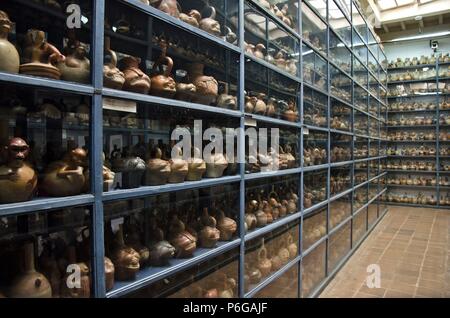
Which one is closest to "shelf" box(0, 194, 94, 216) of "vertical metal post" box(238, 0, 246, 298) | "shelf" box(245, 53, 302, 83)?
"vertical metal post" box(238, 0, 246, 298)

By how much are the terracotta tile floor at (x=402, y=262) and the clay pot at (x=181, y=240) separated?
1826mm

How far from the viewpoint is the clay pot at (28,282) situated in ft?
3.22

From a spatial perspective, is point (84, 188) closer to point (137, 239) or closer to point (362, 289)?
point (137, 239)

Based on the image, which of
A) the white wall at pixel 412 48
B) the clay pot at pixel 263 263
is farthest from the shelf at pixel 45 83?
the white wall at pixel 412 48

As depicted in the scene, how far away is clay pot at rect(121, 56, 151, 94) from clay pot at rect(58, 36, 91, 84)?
200 mm

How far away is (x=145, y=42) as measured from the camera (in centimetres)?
157

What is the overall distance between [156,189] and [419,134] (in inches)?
288

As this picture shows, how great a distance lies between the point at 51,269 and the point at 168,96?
0.85 meters

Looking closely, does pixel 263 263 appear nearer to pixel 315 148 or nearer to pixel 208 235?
pixel 208 235

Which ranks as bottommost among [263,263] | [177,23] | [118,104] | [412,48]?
[263,263]

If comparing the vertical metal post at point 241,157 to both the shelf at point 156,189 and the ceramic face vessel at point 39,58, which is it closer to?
the shelf at point 156,189

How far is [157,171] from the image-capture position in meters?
1.42

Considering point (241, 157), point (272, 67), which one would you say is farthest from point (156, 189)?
point (272, 67)

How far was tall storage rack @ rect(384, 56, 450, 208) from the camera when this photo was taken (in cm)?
676
